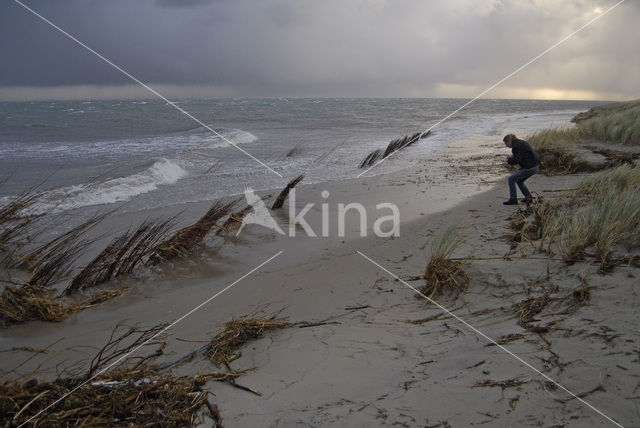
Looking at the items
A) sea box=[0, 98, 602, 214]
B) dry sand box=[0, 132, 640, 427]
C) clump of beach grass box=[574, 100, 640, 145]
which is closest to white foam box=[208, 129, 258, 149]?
sea box=[0, 98, 602, 214]

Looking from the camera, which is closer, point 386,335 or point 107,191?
point 386,335

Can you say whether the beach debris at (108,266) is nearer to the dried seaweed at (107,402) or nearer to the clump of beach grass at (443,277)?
the dried seaweed at (107,402)

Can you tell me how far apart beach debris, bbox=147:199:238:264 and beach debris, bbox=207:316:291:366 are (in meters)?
2.18

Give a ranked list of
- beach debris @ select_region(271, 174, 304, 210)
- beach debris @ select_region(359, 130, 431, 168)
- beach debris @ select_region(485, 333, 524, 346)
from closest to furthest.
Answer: beach debris @ select_region(485, 333, 524, 346), beach debris @ select_region(271, 174, 304, 210), beach debris @ select_region(359, 130, 431, 168)

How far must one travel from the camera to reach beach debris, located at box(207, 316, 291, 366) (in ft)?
9.70

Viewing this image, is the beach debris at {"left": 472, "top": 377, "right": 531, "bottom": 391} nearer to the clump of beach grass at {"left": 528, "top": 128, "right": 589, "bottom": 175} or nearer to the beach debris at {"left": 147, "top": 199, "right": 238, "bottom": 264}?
the beach debris at {"left": 147, "top": 199, "right": 238, "bottom": 264}

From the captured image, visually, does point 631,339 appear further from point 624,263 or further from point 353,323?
point 353,323

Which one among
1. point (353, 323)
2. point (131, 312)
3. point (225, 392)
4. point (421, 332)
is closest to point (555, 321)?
point (421, 332)

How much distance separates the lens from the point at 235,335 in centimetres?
314

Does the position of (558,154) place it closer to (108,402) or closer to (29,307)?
(108,402)

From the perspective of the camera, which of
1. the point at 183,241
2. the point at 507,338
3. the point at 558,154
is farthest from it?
the point at 558,154

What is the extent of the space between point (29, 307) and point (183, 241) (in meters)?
1.94

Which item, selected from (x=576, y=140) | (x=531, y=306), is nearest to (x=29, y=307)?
(x=531, y=306)

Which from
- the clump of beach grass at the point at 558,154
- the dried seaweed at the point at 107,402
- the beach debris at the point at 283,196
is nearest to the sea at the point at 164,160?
the beach debris at the point at 283,196
